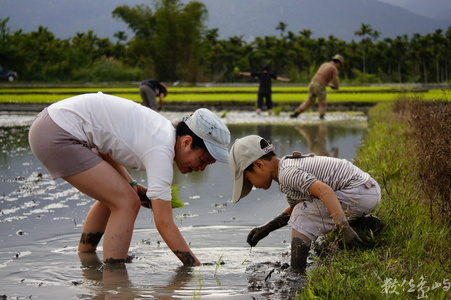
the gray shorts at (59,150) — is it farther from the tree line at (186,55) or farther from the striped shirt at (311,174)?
the tree line at (186,55)

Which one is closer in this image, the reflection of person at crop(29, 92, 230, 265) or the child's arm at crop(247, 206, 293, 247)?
the reflection of person at crop(29, 92, 230, 265)

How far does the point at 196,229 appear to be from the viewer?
6047 mm

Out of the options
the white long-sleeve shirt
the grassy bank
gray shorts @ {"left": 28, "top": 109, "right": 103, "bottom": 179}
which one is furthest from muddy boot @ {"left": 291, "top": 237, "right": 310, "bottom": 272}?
gray shorts @ {"left": 28, "top": 109, "right": 103, "bottom": 179}

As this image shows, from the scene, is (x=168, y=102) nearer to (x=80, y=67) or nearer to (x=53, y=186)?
(x=53, y=186)

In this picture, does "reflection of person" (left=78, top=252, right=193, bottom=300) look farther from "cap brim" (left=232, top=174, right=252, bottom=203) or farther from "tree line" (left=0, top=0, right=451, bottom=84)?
"tree line" (left=0, top=0, right=451, bottom=84)

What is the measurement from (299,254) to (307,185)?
41 cm

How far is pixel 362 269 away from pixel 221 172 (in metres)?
5.76

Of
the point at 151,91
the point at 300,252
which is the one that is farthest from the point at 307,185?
the point at 151,91

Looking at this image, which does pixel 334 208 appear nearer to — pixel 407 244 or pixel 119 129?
pixel 407 244

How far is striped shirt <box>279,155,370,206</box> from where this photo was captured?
4.59m

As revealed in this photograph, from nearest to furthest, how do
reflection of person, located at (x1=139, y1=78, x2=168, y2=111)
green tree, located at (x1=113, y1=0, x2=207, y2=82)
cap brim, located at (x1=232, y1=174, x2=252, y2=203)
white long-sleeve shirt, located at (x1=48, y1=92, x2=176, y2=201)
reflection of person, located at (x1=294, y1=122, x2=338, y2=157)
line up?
white long-sleeve shirt, located at (x1=48, y1=92, x2=176, y2=201) → cap brim, located at (x1=232, y1=174, x2=252, y2=203) → reflection of person, located at (x1=294, y1=122, x2=338, y2=157) → reflection of person, located at (x1=139, y1=78, x2=168, y2=111) → green tree, located at (x1=113, y1=0, x2=207, y2=82)

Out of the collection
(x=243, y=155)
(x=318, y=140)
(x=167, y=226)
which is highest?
(x=243, y=155)

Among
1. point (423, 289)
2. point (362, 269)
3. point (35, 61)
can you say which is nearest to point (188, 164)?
point (362, 269)

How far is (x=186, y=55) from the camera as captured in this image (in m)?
53.4
